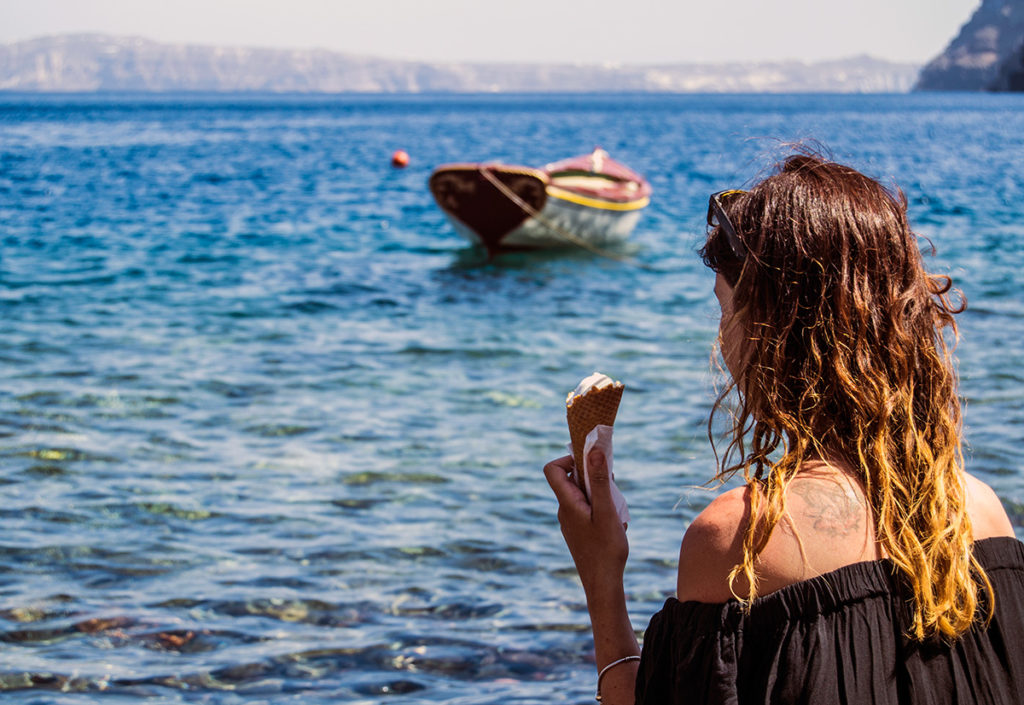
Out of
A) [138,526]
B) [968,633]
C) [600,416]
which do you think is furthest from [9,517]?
[968,633]

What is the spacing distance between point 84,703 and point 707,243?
3.42 meters

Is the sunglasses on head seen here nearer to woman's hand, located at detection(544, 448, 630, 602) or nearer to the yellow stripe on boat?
woman's hand, located at detection(544, 448, 630, 602)

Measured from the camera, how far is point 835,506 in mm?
1691

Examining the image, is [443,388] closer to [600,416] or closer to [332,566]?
[332,566]

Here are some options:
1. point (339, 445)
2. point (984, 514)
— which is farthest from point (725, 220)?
point (339, 445)

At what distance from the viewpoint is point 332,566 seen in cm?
550

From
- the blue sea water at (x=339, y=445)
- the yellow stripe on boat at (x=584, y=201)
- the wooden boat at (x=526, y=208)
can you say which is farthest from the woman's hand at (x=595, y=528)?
the yellow stripe on boat at (x=584, y=201)

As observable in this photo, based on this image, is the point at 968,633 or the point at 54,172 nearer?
the point at 968,633

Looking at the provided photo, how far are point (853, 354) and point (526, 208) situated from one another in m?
16.5

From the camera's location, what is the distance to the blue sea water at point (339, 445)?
459cm

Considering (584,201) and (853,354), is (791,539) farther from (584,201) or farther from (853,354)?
(584,201)

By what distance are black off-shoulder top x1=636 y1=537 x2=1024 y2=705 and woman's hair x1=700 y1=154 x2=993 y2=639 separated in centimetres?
6

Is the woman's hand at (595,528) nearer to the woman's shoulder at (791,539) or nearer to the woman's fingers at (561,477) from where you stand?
the woman's fingers at (561,477)

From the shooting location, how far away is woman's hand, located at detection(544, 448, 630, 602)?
Answer: 1.92 m
